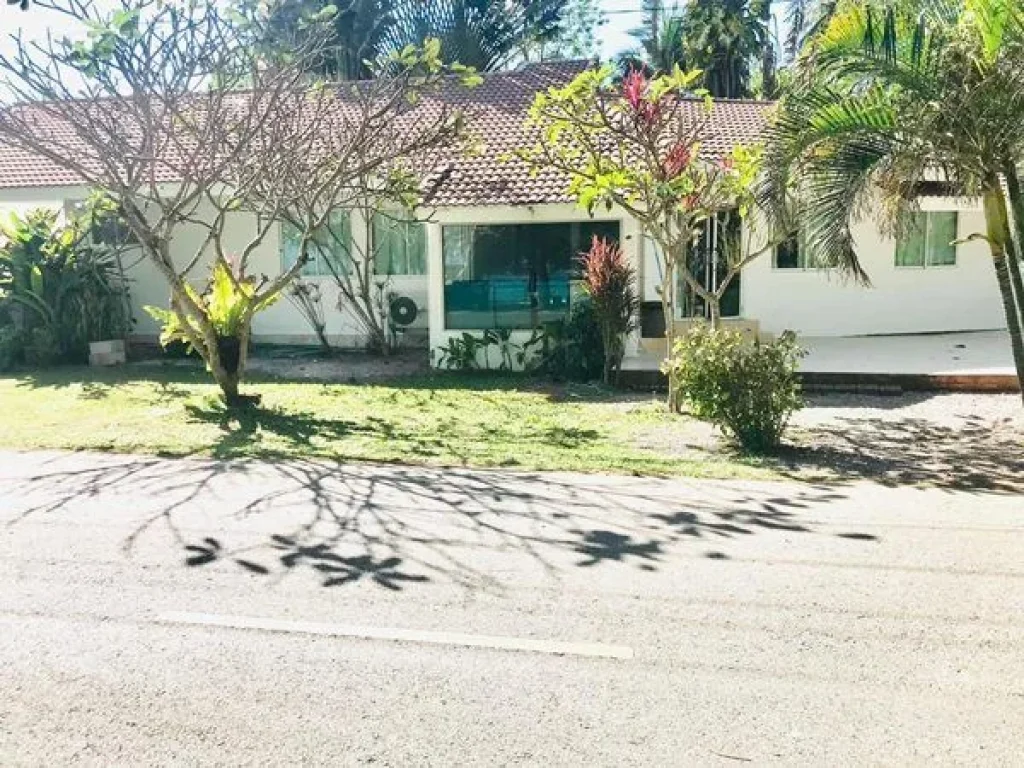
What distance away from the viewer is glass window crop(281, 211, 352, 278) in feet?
55.2

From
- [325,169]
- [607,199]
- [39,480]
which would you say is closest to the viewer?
[39,480]

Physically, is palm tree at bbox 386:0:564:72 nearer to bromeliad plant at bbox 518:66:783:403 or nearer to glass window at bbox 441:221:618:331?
glass window at bbox 441:221:618:331

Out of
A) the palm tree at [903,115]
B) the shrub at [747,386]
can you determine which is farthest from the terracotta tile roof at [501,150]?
the shrub at [747,386]

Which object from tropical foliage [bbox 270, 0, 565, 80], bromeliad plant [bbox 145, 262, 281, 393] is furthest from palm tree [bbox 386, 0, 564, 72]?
bromeliad plant [bbox 145, 262, 281, 393]

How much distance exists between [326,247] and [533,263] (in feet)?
14.2

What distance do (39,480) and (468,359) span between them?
7695mm

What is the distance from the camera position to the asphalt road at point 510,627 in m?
3.66

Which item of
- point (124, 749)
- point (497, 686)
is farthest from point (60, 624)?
point (497, 686)

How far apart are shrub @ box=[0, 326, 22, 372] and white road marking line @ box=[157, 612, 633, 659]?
1251cm

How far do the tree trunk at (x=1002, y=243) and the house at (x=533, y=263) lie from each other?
3938 mm

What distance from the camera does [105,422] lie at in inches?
424

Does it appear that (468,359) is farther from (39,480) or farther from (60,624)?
(60,624)

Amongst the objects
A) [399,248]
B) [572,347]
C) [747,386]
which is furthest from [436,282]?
[747,386]

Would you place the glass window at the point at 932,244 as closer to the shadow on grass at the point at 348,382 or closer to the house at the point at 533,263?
the house at the point at 533,263
